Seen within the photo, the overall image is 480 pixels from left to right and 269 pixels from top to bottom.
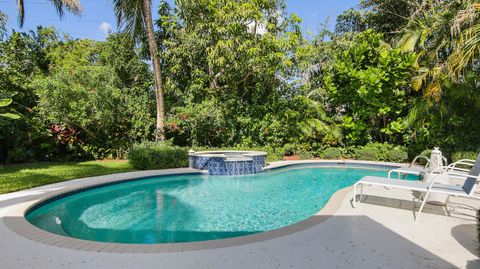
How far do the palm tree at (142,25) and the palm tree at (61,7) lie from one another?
82.9 inches

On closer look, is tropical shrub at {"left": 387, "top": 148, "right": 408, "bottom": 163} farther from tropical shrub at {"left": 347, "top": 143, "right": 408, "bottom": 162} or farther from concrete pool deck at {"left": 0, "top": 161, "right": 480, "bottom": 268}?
concrete pool deck at {"left": 0, "top": 161, "right": 480, "bottom": 268}

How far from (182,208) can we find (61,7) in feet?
37.5

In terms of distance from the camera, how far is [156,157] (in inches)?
458

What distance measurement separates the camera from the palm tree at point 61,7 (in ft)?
39.0

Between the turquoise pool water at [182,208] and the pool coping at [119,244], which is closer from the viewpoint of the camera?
the pool coping at [119,244]

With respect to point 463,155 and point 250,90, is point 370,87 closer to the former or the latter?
point 463,155

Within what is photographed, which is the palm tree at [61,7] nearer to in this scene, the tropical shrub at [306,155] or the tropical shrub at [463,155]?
the tropical shrub at [306,155]

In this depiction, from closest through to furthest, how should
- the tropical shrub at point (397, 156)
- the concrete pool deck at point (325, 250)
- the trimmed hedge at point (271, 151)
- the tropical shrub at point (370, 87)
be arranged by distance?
the concrete pool deck at point (325, 250) → the tropical shrub at point (397, 156) → the tropical shrub at point (370, 87) → the trimmed hedge at point (271, 151)

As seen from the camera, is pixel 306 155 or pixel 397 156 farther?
pixel 306 155

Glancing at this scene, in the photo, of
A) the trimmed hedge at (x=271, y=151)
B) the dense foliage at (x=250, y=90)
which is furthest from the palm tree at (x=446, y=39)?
the trimmed hedge at (x=271, y=151)

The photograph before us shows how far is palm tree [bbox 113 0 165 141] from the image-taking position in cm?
1317

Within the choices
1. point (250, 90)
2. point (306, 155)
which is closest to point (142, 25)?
point (250, 90)

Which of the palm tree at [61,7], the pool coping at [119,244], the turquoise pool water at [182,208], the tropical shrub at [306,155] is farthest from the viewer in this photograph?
the tropical shrub at [306,155]

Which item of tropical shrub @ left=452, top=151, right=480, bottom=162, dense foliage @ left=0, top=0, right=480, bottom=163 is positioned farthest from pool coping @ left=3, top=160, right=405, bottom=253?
tropical shrub @ left=452, top=151, right=480, bottom=162
